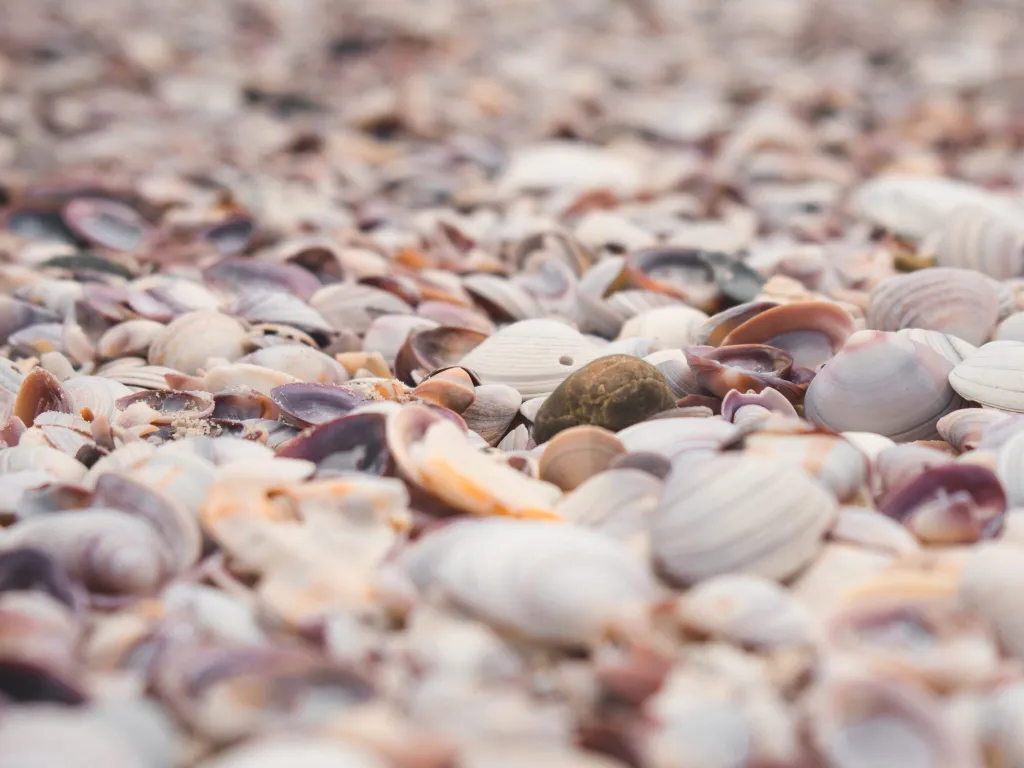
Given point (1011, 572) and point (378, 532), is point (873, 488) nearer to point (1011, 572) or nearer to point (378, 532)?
point (1011, 572)

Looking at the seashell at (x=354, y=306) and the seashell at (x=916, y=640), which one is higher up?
the seashell at (x=916, y=640)

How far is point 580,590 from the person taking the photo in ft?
4.29

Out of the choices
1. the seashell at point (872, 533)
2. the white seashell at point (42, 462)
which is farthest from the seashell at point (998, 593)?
the white seashell at point (42, 462)

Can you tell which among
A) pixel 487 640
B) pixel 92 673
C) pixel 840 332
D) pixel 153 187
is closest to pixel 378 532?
pixel 487 640

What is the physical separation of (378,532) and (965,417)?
1.08 meters

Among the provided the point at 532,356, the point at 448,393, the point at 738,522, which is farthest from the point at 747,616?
the point at 532,356

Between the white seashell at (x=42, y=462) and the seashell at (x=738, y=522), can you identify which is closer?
the seashell at (x=738, y=522)

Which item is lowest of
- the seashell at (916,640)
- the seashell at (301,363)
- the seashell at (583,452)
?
the seashell at (301,363)

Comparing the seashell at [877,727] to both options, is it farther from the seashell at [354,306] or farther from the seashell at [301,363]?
the seashell at [354,306]

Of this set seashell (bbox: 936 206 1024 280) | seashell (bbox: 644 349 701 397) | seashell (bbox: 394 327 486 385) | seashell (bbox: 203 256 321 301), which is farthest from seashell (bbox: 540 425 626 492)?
seashell (bbox: 936 206 1024 280)

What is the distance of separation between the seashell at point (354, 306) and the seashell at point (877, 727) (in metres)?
1.82

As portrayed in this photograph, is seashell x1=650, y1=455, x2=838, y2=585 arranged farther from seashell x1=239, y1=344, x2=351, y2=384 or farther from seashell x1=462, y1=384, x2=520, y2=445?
seashell x1=239, y1=344, x2=351, y2=384

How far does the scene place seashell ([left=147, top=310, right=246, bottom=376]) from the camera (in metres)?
2.52

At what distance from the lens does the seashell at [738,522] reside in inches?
55.7
